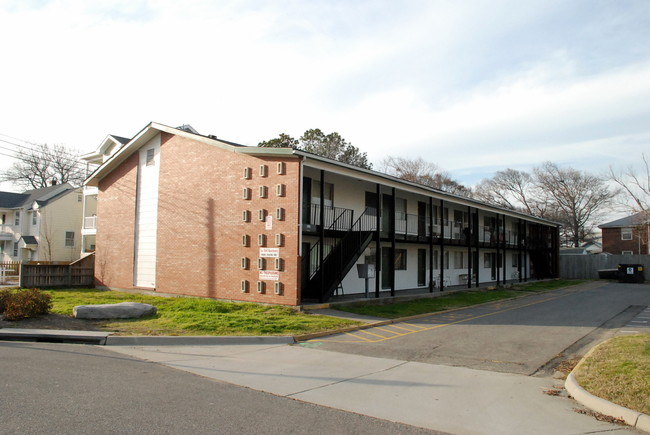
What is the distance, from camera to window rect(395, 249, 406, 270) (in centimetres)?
2438

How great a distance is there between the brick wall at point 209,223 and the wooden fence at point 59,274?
176cm

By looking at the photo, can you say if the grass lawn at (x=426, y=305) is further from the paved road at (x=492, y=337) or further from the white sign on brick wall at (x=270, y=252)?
the white sign on brick wall at (x=270, y=252)

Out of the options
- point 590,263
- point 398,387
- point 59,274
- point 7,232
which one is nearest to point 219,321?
point 398,387

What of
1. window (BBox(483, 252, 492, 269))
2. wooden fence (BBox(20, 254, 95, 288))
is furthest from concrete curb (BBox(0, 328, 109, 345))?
window (BBox(483, 252, 492, 269))

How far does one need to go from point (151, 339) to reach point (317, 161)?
8243 mm

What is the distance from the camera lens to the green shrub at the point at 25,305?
12.9 metres

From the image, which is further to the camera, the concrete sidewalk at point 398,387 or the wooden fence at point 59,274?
the wooden fence at point 59,274

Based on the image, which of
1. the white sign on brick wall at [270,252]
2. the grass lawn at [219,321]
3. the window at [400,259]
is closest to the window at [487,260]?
the window at [400,259]

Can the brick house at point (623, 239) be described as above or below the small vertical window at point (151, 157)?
below

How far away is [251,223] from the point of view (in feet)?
58.3

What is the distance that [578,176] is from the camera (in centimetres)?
6650

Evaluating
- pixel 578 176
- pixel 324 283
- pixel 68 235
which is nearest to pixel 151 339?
pixel 324 283

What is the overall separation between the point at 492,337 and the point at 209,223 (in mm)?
11847

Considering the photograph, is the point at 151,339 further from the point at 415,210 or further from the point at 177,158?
the point at 415,210
